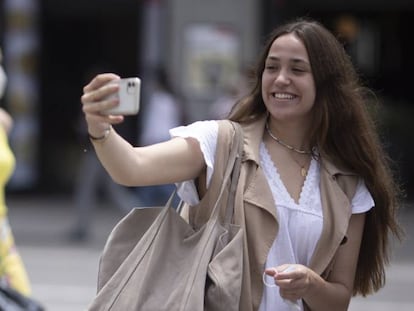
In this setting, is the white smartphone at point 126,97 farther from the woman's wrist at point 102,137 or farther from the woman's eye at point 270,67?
the woman's eye at point 270,67

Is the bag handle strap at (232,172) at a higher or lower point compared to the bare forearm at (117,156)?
lower

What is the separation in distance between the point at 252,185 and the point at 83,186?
9.09 meters

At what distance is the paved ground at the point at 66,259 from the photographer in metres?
9.23

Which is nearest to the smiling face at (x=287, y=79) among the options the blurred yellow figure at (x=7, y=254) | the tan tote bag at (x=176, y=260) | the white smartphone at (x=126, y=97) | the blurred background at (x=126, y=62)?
the tan tote bag at (x=176, y=260)

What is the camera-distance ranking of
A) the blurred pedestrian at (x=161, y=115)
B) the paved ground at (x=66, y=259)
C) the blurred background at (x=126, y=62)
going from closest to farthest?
the paved ground at (x=66, y=259) < the blurred pedestrian at (x=161, y=115) < the blurred background at (x=126, y=62)

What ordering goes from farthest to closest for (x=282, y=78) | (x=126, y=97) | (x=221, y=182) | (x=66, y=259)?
(x=66, y=259), (x=282, y=78), (x=221, y=182), (x=126, y=97)

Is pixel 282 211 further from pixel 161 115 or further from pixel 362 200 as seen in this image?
pixel 161 115

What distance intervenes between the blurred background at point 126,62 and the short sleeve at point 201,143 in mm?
8507

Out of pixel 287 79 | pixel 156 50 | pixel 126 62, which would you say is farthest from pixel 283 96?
pixel 126 62

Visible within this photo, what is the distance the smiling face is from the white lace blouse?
137 mm

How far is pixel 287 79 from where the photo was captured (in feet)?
11.2

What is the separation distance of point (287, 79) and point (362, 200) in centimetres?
46

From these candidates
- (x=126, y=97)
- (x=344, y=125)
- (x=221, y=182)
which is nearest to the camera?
(x=126, y=97)

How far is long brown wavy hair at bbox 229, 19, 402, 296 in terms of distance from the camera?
11.5ft
